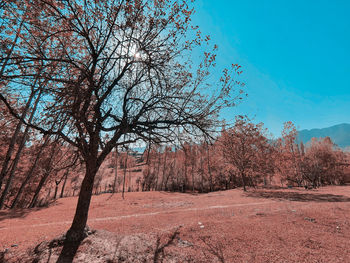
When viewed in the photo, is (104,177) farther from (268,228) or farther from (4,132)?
(268,228)

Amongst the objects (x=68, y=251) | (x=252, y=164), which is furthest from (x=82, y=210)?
(x=252, y=164)

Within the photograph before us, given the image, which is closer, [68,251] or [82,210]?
[68,251]

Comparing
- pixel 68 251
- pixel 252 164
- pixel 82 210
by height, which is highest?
pixel 252 164

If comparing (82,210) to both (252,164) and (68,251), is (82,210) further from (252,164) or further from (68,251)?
(252,164)

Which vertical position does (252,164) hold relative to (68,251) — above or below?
above

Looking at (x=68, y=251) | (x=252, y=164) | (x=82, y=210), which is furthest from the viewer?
(x=252, y=164)

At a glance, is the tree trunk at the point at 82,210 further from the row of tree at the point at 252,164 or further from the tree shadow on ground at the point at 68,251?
the row of tree at the point at 252,164

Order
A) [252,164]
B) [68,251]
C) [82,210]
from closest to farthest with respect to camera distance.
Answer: [68,251] → [82,210] → [252,164]

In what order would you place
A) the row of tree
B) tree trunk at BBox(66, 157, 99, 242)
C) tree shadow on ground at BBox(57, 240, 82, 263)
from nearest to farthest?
1. tree shadow on ground at BBox(57, 240, 82, 263)
2. tree trunk at BBox(66, 157, 99, 242)
3. the row of tree

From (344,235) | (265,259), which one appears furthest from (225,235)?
(344,235)

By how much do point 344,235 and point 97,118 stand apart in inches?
362

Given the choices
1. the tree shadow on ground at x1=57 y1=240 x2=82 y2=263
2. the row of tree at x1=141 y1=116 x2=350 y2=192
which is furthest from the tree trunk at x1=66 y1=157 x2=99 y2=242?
the row of tree at x1=141 y1=116 x2=350 y2=192

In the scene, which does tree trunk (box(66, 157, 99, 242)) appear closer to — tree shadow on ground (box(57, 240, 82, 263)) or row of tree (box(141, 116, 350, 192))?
tree shadow on ground (box(57, 240, 82, 263))

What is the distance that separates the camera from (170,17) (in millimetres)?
4953
